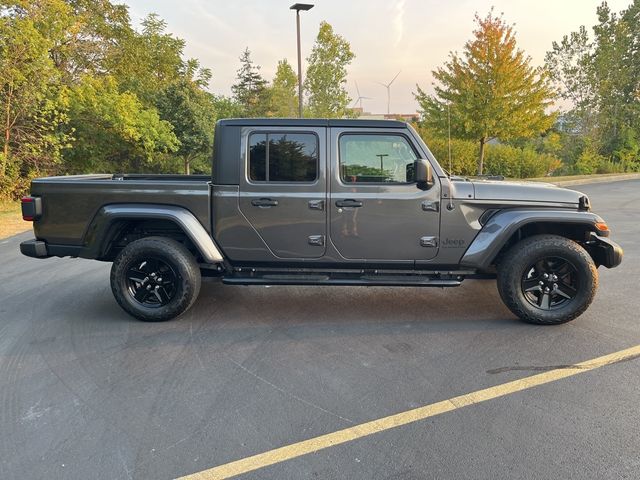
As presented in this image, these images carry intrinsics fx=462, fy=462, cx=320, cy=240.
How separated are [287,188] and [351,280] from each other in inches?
42.8

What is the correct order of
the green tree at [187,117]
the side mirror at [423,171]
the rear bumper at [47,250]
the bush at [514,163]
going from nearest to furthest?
the side mirror at [423,171] < the rear bumper at [47,250] < the green tree at [187,117] < the bush at [514,163]

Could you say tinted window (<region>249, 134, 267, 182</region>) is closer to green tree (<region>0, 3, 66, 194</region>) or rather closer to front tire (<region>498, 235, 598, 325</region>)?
front tire (<region>498, 235, 598, 325</region>)

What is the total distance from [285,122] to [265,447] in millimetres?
3014

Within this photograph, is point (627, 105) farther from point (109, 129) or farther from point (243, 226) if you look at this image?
point (243, 226)

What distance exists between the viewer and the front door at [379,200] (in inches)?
173

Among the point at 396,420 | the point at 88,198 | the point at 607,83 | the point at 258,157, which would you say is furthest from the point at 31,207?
the point at 607,83

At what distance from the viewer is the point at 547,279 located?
441cm

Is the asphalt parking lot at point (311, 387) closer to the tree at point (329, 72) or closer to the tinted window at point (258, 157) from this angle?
the tinted window at point (258, 157)

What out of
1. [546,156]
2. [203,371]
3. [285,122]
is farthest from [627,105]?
[203,371]

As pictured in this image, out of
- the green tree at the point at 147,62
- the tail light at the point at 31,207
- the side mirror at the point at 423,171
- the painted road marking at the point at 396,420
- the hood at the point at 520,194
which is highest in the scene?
the green tree at the point at 147,62

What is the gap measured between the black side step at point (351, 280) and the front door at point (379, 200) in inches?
7.9

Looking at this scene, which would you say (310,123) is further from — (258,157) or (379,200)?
(379,200)

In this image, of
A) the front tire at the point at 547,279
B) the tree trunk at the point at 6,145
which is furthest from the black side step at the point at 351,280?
the tree trunk at the point at 6,145

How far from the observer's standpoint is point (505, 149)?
81.6 feet
